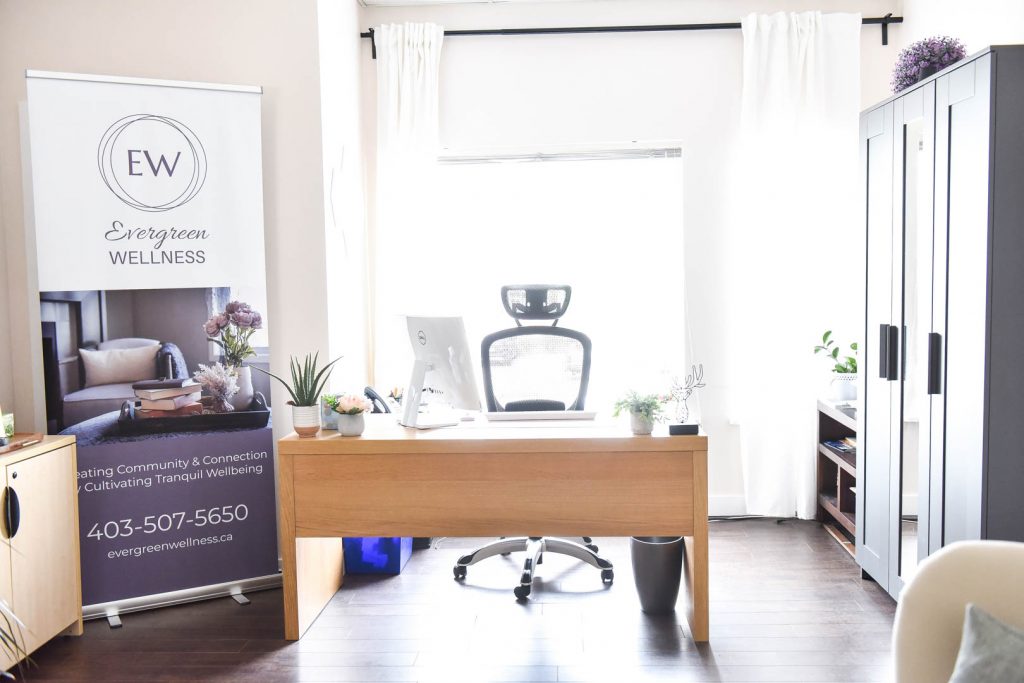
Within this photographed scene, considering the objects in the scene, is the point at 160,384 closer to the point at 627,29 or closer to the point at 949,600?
the point at 949,600

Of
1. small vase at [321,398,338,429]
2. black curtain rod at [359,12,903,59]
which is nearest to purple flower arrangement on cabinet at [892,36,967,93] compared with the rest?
black curtain rod at [359,12,903,59]

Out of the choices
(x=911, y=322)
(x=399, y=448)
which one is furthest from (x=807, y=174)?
(x=399, y=448)

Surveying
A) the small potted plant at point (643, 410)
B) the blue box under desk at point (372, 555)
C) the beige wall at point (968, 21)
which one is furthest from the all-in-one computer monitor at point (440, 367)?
the beige wall at point (968, 21)

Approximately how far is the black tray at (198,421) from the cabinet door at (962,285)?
268 centimetres

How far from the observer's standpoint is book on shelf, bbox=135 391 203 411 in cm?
316

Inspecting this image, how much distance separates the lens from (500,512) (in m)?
2.88

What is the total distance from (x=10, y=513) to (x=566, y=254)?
290cm

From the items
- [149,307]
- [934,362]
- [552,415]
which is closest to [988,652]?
[934,362]

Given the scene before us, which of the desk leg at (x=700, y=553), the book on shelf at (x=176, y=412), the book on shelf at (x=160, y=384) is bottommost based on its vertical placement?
the desk leg at (x=700, y=553)

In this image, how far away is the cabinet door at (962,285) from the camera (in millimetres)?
2463

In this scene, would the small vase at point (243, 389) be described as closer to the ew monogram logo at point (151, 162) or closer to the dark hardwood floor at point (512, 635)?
the ew monogram logo at point (151, 162)

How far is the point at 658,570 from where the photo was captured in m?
3.04

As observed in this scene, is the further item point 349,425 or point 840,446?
point 840,446

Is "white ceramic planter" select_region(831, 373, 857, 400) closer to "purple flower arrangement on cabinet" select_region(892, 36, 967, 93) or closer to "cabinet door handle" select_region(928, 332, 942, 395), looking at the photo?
"cabinet door handle" select_region(928, 332, 942, 395)
